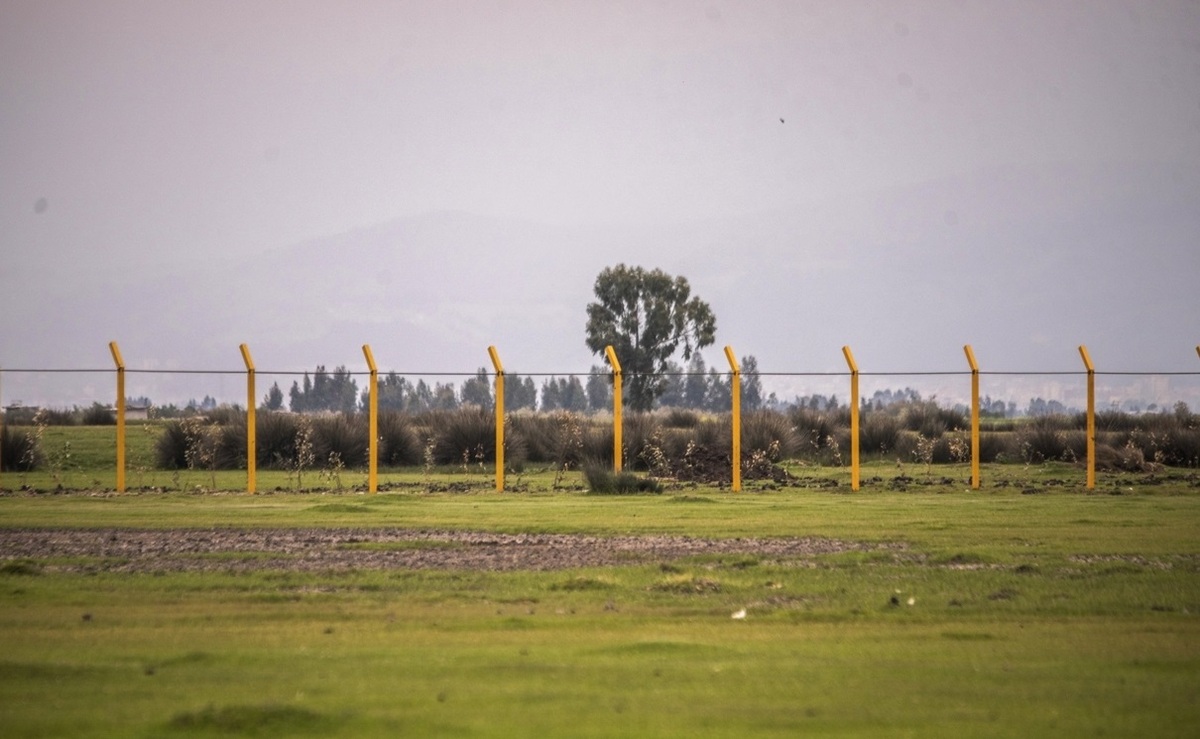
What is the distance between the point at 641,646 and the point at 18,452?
2180cm

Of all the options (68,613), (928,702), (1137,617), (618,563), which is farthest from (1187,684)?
(68,613)

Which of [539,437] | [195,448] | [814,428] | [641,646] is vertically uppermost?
[814,428]

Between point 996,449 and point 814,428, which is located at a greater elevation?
point 814,428

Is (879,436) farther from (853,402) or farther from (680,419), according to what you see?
(853,402)

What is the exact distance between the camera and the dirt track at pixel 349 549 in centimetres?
1048

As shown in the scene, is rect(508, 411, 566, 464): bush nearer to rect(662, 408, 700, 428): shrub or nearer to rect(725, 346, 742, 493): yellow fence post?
rect(662, 408, 700, 428): shrub

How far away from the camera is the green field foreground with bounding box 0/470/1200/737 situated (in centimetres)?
511

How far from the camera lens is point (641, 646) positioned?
21.9 ft

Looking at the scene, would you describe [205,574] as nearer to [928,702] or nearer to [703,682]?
[703,682]

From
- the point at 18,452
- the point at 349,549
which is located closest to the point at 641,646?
the point at 349,549

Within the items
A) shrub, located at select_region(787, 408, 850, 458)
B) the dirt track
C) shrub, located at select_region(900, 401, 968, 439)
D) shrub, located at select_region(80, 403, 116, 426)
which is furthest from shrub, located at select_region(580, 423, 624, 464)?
shrub, located at select_region(80, 403, 116, 426)

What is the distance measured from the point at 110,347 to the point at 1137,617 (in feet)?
52.3

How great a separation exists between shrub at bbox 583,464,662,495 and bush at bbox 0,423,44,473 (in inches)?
465

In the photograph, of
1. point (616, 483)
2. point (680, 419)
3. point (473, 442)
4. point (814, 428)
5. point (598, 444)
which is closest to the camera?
point (616, 483)
